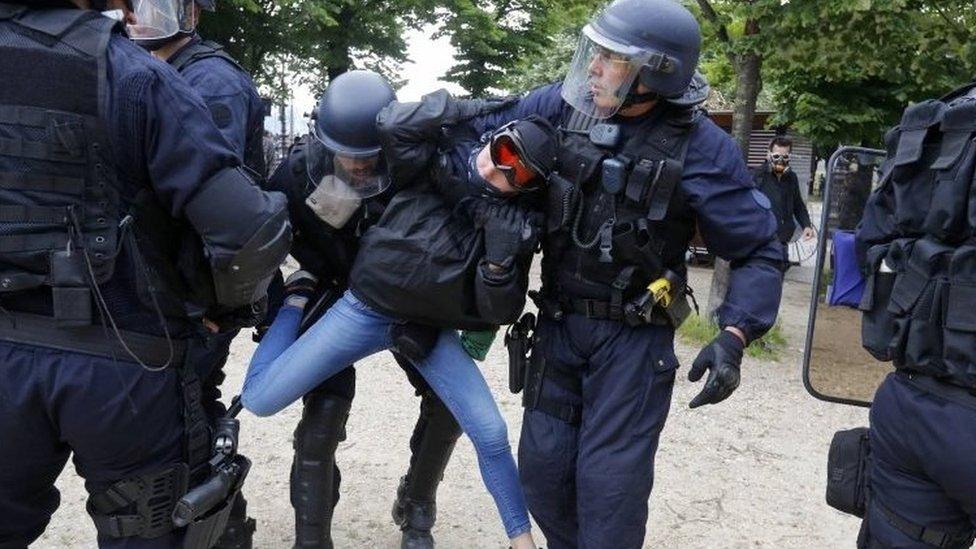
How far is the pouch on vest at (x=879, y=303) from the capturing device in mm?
2334

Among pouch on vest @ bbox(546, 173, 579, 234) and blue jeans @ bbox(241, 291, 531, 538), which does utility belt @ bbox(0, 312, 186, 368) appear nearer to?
blue jeans @ bbox(241, 291, 531, 538)

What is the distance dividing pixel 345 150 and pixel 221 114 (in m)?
0.41

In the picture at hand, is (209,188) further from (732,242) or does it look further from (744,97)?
(744,97)

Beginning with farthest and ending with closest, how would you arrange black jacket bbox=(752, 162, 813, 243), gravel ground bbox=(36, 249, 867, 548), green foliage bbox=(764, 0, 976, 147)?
black jacket bbox=(752, 162, 813, 243) → green foliage bbox=(764, 0, 976, 147) → gravel ground bbox=(36, 249, 867, 548)

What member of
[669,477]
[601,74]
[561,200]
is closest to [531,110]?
[601,74]

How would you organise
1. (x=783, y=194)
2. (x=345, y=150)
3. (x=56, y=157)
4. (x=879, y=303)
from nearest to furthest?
(x=56, y=157), (x=879, y=303), (x=345, y=150), (x=783, y=194)

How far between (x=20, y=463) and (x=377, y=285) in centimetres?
111

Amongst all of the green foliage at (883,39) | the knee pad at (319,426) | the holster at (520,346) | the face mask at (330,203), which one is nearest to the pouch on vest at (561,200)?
the holster at (520,346)

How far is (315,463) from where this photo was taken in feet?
9.76

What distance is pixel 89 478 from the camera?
6.84ft

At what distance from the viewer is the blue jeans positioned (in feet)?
9.25

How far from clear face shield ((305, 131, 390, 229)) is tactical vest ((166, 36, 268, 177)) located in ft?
0.58

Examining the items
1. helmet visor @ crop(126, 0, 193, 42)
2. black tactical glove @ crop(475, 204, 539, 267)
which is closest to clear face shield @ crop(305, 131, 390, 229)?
black tactical glove @ crop(475, 204, 539, 267)

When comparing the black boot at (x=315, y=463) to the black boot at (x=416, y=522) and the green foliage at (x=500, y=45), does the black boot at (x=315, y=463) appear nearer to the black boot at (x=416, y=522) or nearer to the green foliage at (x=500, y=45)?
the black boot at (x=416, y=522)
